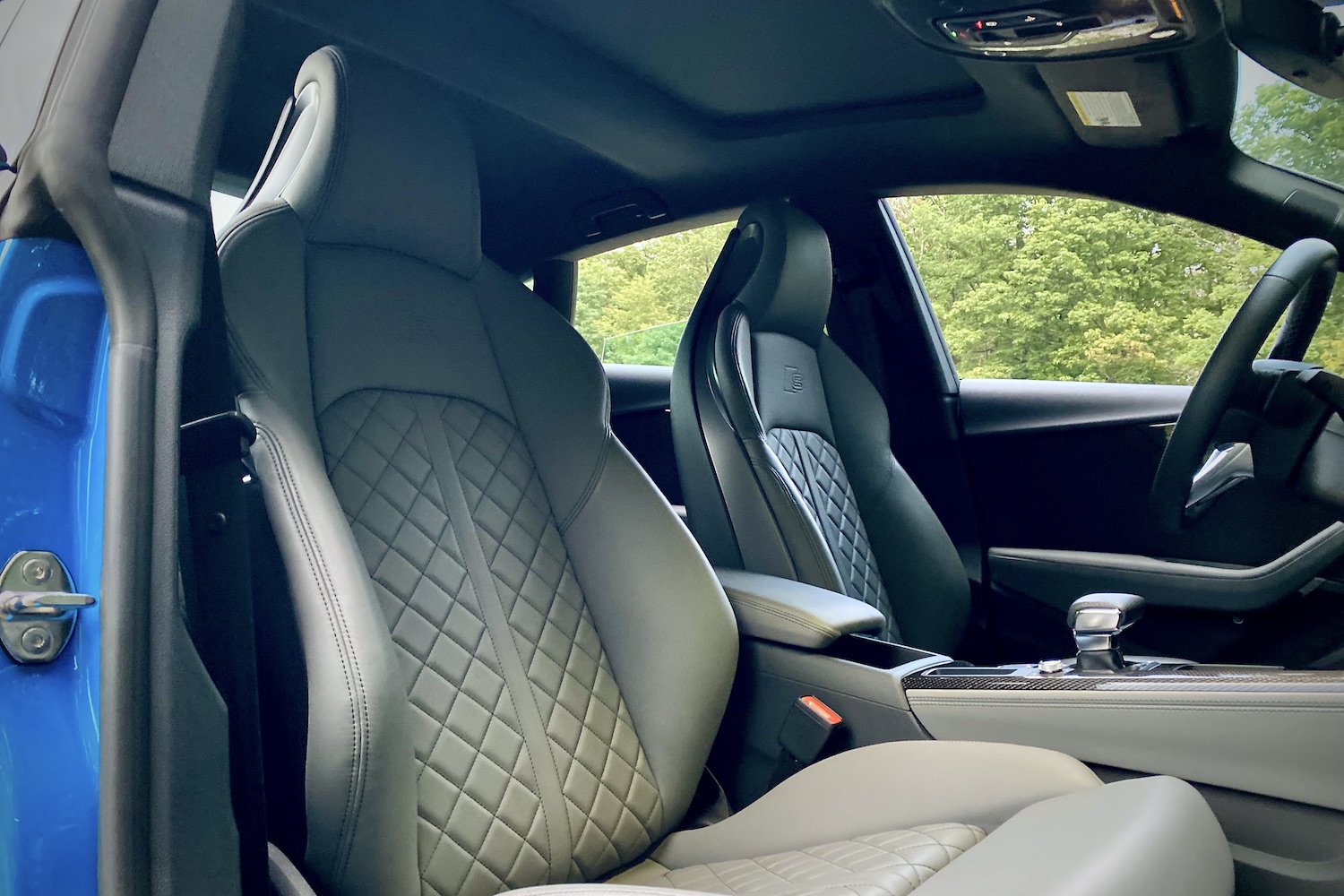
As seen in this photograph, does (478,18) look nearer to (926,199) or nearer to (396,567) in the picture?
(396,567)

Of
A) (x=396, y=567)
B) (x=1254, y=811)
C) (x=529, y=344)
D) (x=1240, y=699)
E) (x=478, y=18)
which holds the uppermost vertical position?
(x=478, y=18)

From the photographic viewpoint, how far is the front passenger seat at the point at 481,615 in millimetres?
936

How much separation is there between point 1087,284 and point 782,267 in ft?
1.92

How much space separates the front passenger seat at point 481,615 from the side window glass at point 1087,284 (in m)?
0.90

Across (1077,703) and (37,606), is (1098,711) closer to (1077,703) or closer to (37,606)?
(1077,703)

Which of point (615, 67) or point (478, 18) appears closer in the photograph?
point (478, 18)

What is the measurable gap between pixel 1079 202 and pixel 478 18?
1217 millimetres

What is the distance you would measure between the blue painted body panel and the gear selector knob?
43.1 inches

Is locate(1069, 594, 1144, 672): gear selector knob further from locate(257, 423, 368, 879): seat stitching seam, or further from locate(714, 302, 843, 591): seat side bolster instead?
locate(257, 423, 368, 879): seat stitching seam

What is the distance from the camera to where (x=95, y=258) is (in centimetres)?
66

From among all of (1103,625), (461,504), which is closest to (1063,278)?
(1103,625)

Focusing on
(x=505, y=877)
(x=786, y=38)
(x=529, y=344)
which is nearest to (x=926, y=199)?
(x=786, y=38)

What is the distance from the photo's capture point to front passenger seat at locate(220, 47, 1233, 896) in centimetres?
94

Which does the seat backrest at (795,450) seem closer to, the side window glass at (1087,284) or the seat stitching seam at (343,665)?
the side window glass at (1087,284)
